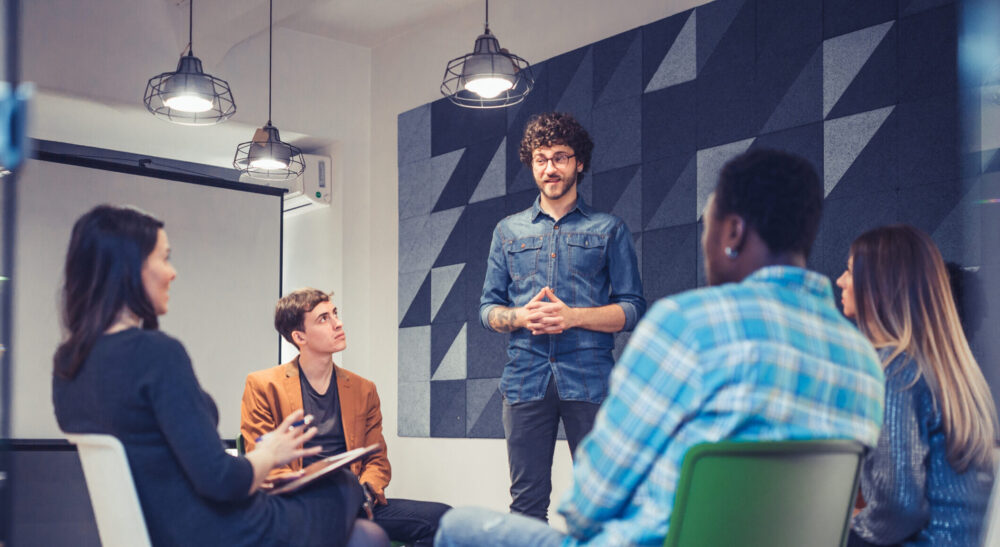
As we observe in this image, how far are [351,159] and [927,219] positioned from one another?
3.75 metres

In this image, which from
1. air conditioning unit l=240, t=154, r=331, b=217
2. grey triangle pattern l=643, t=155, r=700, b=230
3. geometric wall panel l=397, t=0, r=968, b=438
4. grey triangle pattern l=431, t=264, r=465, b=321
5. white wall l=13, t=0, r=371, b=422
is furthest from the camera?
air conditioning unit l=240, t=154, r=331, b=217

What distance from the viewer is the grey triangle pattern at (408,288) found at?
5441 millimetres

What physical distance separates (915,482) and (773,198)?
0.72 metres

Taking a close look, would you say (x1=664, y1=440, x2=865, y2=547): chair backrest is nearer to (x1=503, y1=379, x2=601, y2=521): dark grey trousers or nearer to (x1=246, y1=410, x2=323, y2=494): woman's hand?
(x1=246, y1=410, x2=323, y2=494): woman's hand

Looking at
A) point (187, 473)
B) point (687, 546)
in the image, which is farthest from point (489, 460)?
point (687, 546)

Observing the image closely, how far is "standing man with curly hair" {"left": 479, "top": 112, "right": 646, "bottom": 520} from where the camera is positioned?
3.05m

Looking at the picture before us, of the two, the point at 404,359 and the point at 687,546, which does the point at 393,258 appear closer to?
the point at 404,359

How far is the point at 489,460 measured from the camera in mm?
4887

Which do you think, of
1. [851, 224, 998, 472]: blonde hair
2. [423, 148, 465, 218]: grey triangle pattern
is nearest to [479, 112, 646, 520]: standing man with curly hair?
[851, 224, 998, 472]: blonde hair

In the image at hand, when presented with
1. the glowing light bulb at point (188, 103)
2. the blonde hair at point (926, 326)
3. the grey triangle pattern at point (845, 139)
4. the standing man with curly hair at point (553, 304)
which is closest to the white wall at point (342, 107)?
the glowing light bulb at point (188, 103)

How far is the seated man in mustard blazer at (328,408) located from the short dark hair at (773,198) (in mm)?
1897

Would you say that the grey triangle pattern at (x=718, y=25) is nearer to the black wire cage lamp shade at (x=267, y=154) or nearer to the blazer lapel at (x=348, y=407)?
the blazer lapel at (x=348, y=407)

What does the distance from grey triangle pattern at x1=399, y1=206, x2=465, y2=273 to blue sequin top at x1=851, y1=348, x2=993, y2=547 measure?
140 inches

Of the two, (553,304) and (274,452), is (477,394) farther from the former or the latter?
(274,452)
